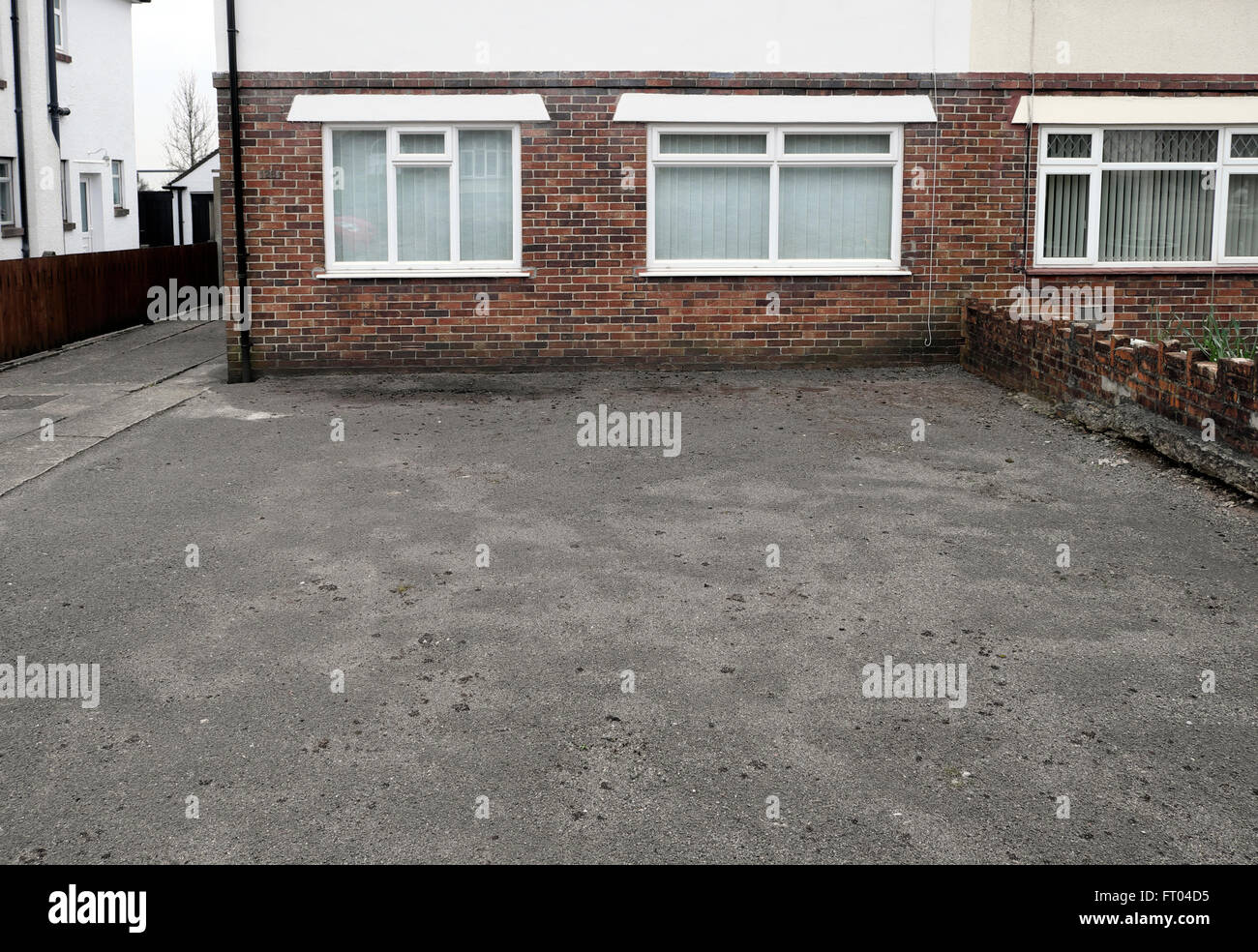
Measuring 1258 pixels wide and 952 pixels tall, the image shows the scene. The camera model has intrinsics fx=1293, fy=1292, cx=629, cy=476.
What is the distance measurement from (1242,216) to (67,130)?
20.9 metres

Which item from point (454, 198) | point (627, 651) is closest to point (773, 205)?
point (454, 198)

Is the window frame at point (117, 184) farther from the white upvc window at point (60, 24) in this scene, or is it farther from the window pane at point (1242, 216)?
the window pane at point (1242, 216)

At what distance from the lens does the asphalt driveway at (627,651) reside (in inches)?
165

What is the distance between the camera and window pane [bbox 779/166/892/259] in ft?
47.0

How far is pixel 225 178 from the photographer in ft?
44.1

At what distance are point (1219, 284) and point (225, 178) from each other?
10982 millimetres

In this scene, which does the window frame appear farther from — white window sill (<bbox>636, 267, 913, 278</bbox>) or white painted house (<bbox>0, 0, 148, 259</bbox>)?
white window sill (<bbox>636, 267, 913, 278</bbox>)

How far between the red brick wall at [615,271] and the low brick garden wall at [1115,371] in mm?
1026

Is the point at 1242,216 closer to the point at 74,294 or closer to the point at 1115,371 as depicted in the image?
the point at 1115,371

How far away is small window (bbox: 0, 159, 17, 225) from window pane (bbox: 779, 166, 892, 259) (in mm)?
14983

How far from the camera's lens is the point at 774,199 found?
14.3m

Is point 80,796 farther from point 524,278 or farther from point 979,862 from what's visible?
point 524,278

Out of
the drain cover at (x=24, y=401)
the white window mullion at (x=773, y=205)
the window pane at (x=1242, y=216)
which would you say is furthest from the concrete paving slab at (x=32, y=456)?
the window pane at (x=1242, y=216)

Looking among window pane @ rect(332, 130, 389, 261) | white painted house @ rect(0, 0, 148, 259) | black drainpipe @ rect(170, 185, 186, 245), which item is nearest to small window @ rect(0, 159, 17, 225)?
white painted house @ rect(0, 0, 148, 259)
